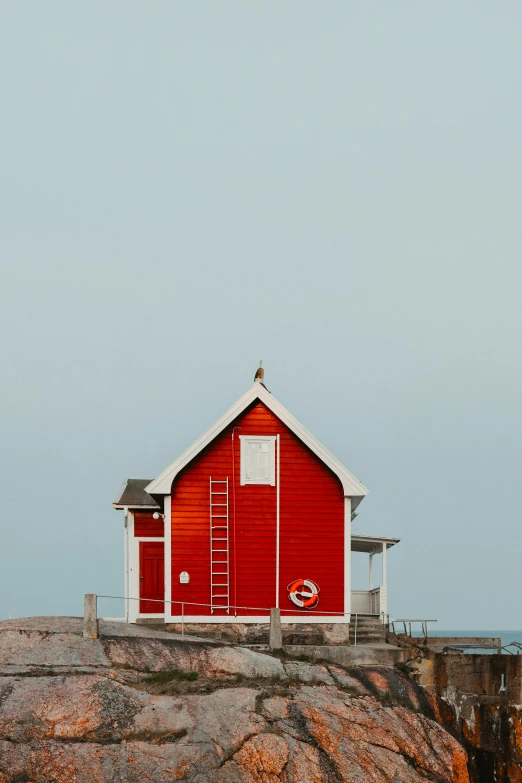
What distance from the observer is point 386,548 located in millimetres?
36000

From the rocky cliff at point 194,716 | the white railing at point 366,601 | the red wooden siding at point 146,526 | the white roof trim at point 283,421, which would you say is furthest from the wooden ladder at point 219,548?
the white railing at point 366,601

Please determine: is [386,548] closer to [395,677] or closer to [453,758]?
[395,677]

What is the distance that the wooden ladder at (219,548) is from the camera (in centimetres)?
3155

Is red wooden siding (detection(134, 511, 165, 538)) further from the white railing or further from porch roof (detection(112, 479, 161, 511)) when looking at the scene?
the white railing

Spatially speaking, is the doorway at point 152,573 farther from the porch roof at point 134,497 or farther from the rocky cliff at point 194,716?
the rocky cliff at point 194,716

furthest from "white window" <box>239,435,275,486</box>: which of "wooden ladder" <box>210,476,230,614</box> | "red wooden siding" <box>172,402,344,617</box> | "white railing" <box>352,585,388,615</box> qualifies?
"white railing" <box>352,585,388,615</box>

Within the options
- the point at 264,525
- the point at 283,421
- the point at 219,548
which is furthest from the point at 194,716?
the point at 283,421

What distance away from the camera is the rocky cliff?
21.5m

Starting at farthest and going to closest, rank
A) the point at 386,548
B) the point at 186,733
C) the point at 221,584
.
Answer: the point at 386,548 → the point at 221,584 → the point at 186,733

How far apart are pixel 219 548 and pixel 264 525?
163 cm

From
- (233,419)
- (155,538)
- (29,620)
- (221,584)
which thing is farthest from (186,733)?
(155,538)

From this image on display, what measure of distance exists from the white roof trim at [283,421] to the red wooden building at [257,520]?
0.03 meters

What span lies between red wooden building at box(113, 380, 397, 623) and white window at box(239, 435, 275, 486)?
32 mm

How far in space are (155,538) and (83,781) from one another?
628 inches
